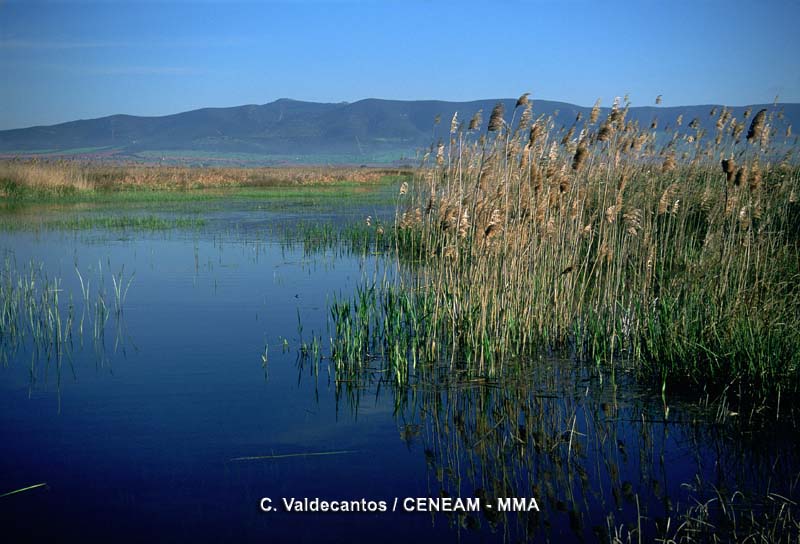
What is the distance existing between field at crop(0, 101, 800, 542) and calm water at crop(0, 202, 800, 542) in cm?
2

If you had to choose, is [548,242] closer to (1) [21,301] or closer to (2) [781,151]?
(1) [21,301]

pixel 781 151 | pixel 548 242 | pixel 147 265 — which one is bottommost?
pixel 147 265

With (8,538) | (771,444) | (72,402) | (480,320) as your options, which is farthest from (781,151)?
(8,538)

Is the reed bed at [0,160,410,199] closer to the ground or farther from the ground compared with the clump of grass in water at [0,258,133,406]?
farther from the ground

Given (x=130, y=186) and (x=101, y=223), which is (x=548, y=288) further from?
(x=130, y=186)

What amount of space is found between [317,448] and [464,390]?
1.51m

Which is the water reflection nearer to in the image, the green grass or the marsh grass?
the marsh grass

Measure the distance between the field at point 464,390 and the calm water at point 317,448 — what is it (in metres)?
0.02

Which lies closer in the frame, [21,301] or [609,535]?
[609,535]

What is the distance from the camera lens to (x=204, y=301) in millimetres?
10094

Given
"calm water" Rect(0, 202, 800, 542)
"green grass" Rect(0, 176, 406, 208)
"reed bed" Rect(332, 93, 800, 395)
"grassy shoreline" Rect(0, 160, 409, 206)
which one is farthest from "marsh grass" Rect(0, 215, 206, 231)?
"reed bed" Rect(332, 93, 800, 395)

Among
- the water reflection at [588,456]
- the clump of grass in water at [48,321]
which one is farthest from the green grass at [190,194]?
the water reflection at [588,456]

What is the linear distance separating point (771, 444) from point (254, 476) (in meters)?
3.27

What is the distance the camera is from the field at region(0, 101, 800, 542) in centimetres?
419
